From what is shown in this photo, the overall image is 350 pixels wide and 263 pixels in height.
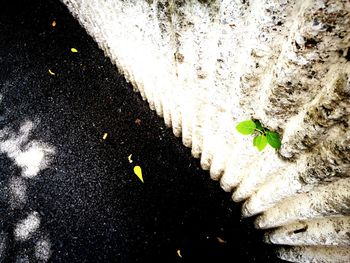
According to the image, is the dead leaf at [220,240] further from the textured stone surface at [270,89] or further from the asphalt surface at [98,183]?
the textured stone surface at [270,89]

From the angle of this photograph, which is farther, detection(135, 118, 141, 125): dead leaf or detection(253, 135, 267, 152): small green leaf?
detection(135, 118, 141, 125): dead leaf

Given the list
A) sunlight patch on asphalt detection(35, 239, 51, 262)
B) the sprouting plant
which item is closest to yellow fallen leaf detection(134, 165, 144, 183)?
sunlight patch on asphalt detection(35, 239, 51, 262)

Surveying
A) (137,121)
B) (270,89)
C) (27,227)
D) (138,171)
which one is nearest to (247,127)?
(270,89)

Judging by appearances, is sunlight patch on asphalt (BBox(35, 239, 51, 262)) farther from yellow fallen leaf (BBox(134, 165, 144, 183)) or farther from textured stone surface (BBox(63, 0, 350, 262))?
textured stone surface (BBox(63, 0, 350, 262))

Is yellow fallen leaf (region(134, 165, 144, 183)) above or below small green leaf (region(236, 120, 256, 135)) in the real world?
below

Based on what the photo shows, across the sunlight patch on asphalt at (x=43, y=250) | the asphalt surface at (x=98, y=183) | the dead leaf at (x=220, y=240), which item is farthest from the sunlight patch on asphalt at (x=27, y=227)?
the dead leaf at (x=220, y=240)

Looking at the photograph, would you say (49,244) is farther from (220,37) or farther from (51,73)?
(220,37)

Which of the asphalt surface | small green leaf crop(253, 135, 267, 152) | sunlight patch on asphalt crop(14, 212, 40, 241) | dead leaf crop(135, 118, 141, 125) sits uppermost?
small green leaf crop(253, 135, 267, 152)

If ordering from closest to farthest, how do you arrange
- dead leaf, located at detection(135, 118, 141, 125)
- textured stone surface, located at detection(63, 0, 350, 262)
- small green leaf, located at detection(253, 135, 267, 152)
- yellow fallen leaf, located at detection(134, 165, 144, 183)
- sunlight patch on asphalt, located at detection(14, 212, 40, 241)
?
textured stone surface, located at detection(63, 0, 350, 262) → small green leaf, located at detection(253, 135, 267, 152) → sunlight patch on asphalt, located at detection(14, 212, 40, 241) → yellow fallen leaf, located at detection(134, 165, 144, 183) → dead leaf, located at detection(135, 118, 141, 125)
